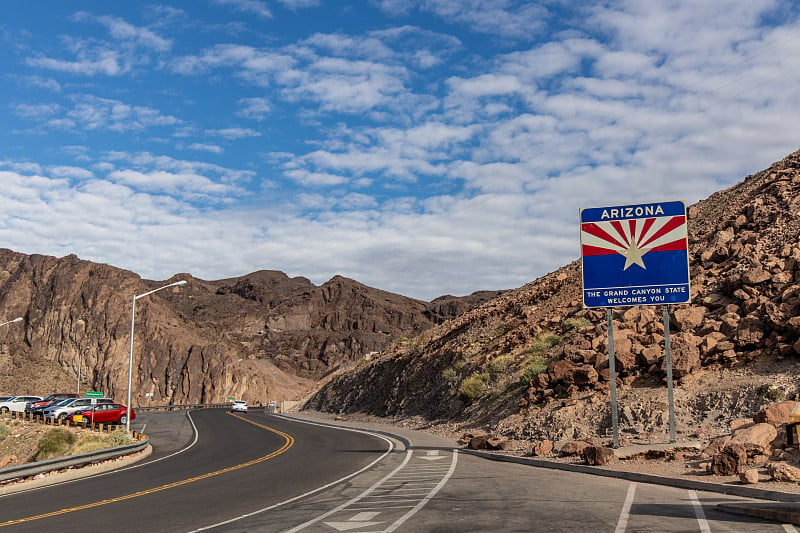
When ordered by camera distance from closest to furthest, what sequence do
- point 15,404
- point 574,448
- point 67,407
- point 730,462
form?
point 730,462, point 574,448, point 67,407, point 15,404

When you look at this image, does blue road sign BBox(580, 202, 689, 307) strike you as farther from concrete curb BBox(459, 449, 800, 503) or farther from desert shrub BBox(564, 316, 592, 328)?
desert shrub BBox(564, 316, 592, 328)

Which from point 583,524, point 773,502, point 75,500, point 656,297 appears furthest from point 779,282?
point 75,500

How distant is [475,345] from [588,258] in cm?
2356

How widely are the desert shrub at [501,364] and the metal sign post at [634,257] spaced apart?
1504cm

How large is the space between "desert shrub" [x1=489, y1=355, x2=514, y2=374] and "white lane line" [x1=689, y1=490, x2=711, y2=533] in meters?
22.8

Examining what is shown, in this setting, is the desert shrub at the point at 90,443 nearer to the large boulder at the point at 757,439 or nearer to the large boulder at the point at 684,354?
the large boulder at the point at 684,354

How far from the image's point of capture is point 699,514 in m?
10.4

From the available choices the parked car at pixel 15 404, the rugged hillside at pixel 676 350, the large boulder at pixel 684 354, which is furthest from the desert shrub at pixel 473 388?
the parked car at pixel 15 404

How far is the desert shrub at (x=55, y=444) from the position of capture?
3250 cm

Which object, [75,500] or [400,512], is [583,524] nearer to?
[400,512]

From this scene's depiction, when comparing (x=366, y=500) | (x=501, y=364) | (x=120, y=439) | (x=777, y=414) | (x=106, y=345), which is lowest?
(x=120, y=439)

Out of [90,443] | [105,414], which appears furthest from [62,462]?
Result: [105,414]

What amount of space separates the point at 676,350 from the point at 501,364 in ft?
40.6

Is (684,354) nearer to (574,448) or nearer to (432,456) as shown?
(574,448)
